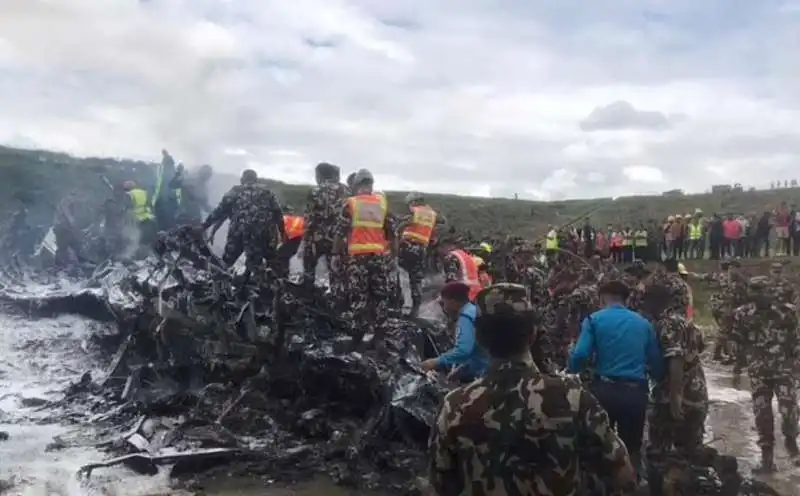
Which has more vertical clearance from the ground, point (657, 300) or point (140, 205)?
point (140, 205)

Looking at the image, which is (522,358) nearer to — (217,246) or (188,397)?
(188,397)

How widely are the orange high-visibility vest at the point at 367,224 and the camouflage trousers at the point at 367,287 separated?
83mm

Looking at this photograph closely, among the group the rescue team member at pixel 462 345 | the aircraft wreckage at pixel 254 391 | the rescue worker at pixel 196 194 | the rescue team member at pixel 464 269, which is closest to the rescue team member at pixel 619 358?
the rescue team member at pixel 462 345

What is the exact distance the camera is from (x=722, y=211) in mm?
38719

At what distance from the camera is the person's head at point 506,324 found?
8.18 feet

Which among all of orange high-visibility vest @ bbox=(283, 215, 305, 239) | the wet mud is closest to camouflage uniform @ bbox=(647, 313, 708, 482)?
the wet mud

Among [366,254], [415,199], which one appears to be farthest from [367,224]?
[415,199]

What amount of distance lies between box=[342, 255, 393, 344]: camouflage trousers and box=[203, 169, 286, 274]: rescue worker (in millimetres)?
1720

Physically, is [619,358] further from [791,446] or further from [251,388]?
[251,388]

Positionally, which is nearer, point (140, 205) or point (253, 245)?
point (253, 245)

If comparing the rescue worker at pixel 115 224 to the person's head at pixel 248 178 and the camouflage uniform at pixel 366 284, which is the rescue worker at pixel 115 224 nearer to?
the person's head at pixel 248 178

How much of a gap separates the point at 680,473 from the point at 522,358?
332cm

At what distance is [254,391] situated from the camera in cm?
782

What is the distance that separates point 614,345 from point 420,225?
594 centimetres
